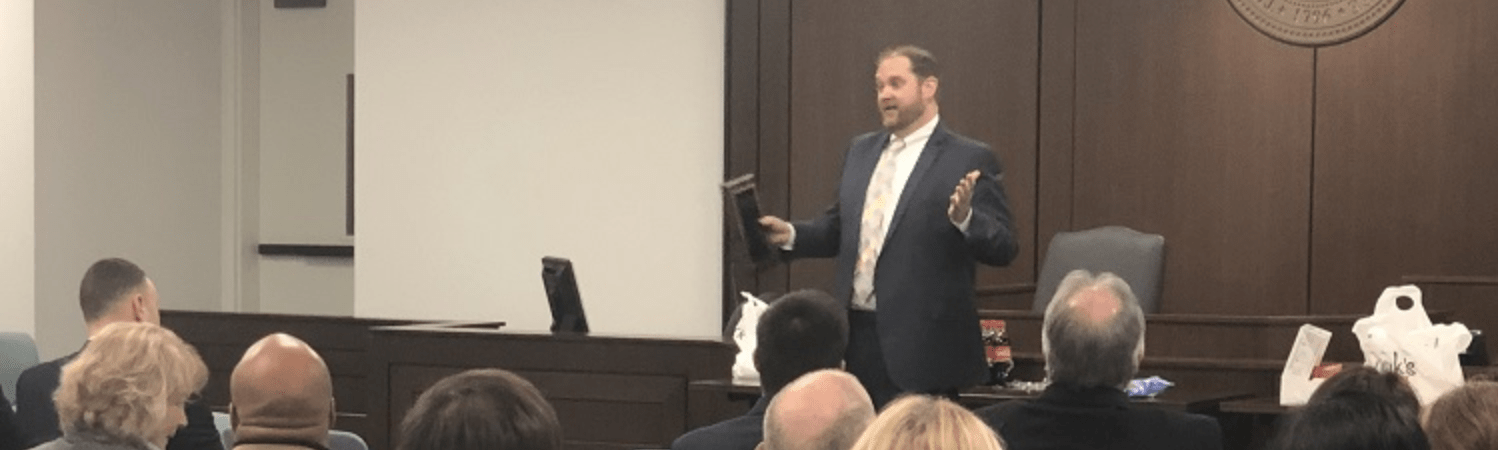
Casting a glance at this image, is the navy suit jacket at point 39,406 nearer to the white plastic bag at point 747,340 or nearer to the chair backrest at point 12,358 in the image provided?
the white plastic bag at point 747,340

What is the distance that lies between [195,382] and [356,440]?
25.3 inches

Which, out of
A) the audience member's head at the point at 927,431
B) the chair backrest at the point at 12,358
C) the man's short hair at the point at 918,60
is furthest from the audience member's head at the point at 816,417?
the chair backrest at the point at 12,358

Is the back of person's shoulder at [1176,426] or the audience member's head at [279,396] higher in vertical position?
the audience member's head at [279,396]

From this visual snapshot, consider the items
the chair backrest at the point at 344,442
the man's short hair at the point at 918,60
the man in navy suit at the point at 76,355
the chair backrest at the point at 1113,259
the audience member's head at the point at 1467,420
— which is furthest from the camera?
the chair backrest at the point at 1113,259

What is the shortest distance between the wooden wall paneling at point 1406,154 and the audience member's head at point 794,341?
12.9 ft

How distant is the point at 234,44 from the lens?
1078cm

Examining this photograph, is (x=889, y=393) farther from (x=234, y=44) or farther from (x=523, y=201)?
(x=234, y=44)

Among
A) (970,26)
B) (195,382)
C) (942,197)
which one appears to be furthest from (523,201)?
(195,382)

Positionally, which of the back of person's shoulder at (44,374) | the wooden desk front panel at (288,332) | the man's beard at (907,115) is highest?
the man's beard at (907,115)

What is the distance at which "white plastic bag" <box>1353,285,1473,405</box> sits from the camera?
538 cm

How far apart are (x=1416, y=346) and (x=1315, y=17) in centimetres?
241

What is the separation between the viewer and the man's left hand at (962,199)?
15.3 feet

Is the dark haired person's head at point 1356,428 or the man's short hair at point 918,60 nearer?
the dark haired person's head at point 1356,428

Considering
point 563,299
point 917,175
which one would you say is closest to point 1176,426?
point 917,175
